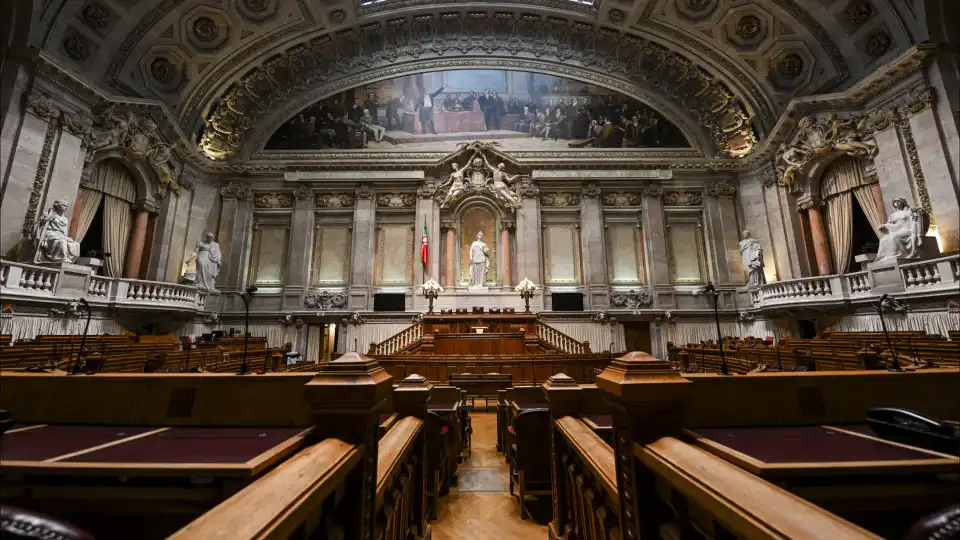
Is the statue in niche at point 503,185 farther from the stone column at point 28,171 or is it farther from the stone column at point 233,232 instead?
the stone column at point 28,171

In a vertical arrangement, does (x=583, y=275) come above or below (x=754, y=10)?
below

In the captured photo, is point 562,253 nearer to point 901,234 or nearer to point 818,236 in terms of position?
point 818,236

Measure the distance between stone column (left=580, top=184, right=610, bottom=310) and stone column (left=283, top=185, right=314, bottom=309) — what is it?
11.3 meters

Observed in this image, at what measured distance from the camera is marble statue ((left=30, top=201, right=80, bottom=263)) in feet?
31.8

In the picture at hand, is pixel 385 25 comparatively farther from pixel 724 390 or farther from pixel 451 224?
pixel 724 390

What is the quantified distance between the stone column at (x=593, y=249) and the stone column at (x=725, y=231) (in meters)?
4.48

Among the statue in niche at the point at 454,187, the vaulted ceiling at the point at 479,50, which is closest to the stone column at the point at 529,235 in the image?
the statue in niche at the point at 454,187

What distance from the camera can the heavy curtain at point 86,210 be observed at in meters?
11.7

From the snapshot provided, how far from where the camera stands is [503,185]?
16.6 meters

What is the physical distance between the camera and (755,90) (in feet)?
52.2

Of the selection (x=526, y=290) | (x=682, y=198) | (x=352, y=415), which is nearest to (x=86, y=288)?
(x=526, y=290)

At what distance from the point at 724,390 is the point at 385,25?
63.4 ft

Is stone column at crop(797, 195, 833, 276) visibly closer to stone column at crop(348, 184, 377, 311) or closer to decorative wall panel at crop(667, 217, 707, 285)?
decorative wall panel at crop(667, 217, 707, 285)

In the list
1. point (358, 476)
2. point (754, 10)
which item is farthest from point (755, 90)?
point (358, 476)
